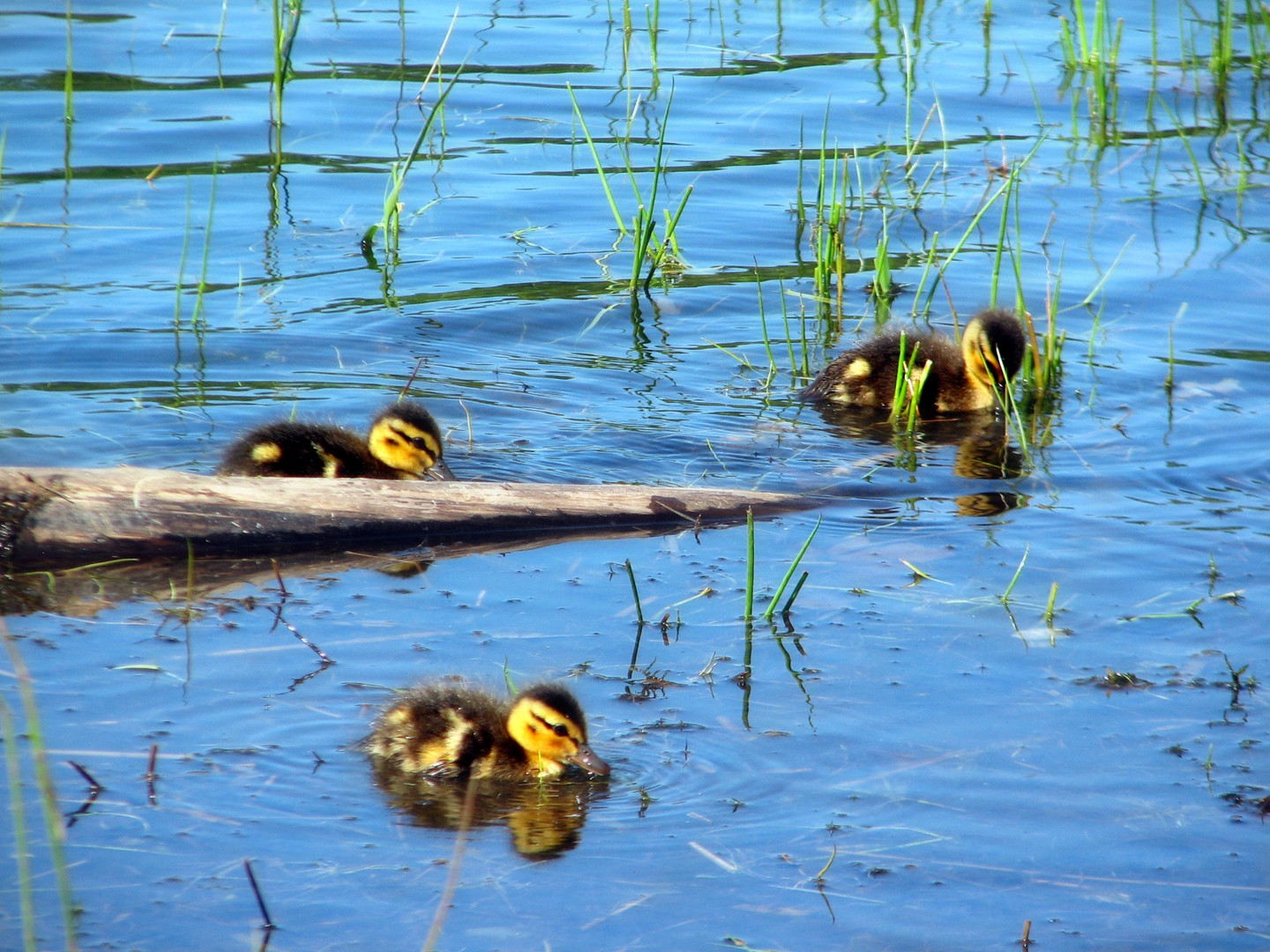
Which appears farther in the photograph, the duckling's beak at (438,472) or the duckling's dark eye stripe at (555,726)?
the duckling's beak at (438,472)

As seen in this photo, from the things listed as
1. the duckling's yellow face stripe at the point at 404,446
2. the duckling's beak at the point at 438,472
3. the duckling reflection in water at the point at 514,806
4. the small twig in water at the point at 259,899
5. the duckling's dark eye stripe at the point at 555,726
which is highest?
the duckling's yellow face stripe at the point at 404,446

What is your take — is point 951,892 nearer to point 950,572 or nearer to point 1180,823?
point 1180,823

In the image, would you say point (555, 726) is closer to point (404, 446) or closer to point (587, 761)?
point (587, 761)

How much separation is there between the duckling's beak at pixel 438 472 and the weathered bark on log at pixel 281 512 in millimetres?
399

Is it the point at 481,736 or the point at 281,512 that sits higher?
the point at 281,512

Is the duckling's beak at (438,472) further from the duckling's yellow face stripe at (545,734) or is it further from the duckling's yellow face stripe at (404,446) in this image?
the duckling's yellow face stripe at (545,734)

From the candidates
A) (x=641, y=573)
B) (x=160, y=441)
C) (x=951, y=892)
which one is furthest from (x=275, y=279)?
(x=951, y=892)

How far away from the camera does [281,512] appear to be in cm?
486

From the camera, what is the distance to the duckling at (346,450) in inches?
208

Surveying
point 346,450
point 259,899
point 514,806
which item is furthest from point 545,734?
point 346,450

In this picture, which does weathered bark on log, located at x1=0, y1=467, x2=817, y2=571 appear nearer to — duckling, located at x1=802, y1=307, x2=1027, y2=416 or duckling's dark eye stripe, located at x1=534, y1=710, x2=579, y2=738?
duckling, located at x1=802, y1=307, x2=1027, y2=416

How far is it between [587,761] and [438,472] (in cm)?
205

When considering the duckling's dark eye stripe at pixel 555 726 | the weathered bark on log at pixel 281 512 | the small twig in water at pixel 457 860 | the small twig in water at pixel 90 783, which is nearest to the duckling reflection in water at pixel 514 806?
the small twig in water at pixel 457 860

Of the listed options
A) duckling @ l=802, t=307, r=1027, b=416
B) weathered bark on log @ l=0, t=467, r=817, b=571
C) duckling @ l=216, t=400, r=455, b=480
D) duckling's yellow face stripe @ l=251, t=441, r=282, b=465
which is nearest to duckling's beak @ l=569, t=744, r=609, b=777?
weathered bark on log @ l=0, t=467, r=817, b=571
